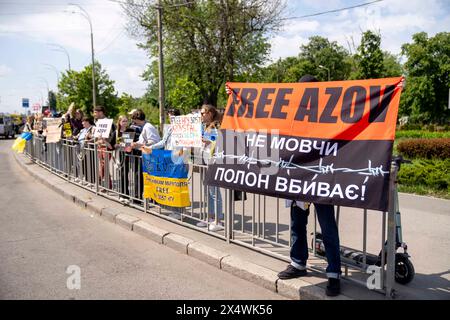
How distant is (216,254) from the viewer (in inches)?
194

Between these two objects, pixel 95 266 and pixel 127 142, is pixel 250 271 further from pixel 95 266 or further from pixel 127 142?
pixel 127 142

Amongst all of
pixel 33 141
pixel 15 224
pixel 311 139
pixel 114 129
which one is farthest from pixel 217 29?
pixel 311 139

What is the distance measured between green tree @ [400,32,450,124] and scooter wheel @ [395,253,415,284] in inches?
2227

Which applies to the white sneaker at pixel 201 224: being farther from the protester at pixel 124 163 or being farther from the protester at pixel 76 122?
the protester at pixel 76 122

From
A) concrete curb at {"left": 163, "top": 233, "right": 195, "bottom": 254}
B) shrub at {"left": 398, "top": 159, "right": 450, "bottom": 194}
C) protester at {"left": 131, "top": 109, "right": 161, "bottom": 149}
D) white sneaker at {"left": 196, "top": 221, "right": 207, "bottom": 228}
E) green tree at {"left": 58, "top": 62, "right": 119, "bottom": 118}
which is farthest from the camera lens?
green tree at {"left": 58, "top": 62, "right": 119, "bottom": 118}

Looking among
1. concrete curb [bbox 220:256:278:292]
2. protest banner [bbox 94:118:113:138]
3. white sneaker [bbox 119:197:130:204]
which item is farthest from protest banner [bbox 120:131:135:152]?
concrete curb [bbox 220:256:278:292]

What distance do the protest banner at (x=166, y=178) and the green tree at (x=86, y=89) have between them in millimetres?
41372

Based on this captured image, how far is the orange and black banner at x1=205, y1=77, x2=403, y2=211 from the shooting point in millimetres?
3529

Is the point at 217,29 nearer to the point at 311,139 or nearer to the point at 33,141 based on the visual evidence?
the point at 33,141

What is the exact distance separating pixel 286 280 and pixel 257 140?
154 cm

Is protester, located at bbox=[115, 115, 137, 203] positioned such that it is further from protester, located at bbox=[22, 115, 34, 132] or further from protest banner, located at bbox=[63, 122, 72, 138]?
protester, located at bbox=[22, 115, 34, 132]

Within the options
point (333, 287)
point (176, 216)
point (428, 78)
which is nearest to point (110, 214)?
point (176, 216)

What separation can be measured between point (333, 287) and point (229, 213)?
1.85 m

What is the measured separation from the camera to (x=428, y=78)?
181 ft
